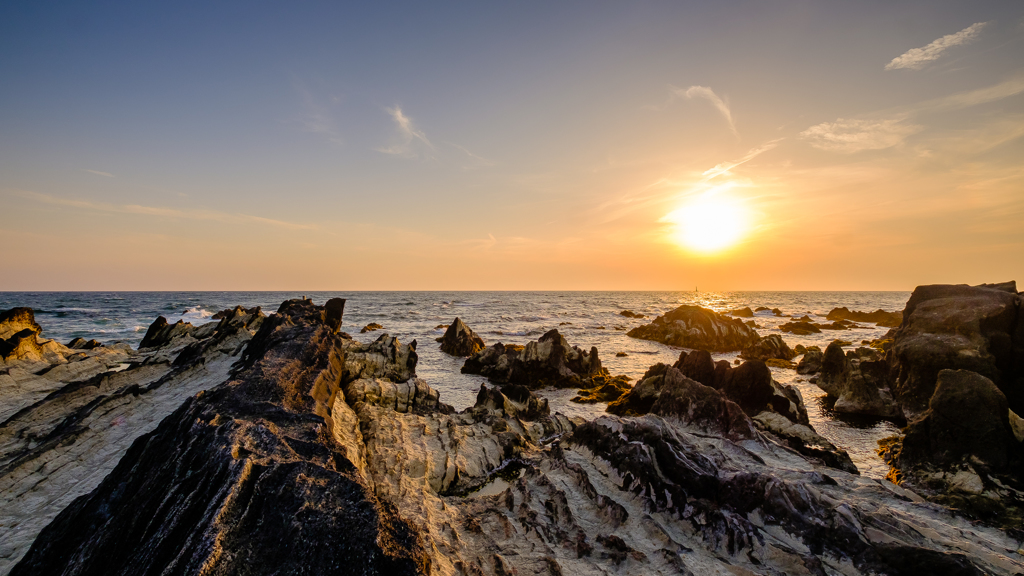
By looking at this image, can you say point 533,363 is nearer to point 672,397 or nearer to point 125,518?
point 672,397

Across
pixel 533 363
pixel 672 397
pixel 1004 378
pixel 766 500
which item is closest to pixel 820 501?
pixel 766 500

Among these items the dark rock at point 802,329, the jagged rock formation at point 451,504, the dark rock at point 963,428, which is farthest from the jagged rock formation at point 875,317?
the jagged rock formation at point 451,504

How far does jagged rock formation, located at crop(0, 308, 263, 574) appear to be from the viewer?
5.38 metres

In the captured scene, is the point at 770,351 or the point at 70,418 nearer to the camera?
the point at 70,418

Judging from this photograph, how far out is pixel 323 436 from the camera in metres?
5.23

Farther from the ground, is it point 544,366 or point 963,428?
point 963,428

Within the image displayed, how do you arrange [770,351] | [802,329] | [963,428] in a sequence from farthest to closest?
[802,329] < [770,351] < [963,428]

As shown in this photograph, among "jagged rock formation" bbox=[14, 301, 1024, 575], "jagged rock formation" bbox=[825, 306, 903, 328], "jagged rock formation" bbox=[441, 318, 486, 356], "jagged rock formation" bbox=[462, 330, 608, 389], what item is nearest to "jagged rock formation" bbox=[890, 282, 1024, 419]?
"jagged rock formation" bbox=[14, 301, 1024, 575]

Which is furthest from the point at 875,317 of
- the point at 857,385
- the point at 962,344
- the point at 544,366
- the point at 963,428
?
the point at 963,428

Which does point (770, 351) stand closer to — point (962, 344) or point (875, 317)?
point (962, 344)

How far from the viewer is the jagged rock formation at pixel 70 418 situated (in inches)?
212

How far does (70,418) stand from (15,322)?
12921mm

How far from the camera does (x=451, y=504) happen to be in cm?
666

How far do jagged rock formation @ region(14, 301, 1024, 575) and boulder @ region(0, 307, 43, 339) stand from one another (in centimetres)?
1315
